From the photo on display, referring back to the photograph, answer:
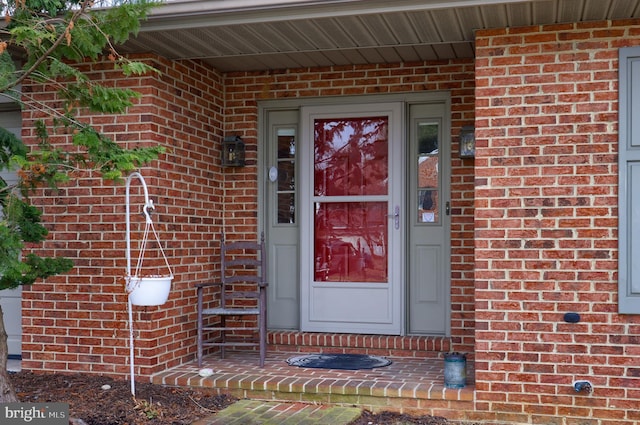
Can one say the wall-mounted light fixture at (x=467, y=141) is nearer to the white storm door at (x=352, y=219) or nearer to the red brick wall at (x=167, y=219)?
the red brick wall at (x=167, y=219)

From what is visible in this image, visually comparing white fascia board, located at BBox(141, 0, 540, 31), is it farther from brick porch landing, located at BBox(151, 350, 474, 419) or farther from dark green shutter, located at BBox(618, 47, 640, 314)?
brick porch landing, located at BBox(151, 350, 474, 419)

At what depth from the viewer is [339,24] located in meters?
4.86

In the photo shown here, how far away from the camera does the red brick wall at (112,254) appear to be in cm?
548

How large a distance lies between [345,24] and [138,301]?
228cm

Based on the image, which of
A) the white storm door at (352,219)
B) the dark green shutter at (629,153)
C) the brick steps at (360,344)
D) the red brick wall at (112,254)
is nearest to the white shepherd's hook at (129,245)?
the red brick wall at (112,254)

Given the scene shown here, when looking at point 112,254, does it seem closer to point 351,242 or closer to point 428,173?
point 351,242

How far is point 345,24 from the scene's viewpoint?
486cm

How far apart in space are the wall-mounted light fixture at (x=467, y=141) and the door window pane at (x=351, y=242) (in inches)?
35.9

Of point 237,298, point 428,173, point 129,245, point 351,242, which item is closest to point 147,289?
point 129,245

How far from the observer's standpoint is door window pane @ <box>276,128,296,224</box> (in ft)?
21.6

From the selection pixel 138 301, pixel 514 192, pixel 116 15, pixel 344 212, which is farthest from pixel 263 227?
pixel 116 15

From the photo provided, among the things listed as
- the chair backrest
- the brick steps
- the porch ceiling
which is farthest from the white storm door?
the porch ceiling

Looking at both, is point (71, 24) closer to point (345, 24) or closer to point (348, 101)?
point (345, 24)

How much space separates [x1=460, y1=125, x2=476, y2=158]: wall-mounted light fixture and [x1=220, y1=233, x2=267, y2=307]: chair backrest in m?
1.81
